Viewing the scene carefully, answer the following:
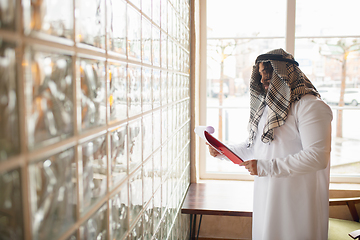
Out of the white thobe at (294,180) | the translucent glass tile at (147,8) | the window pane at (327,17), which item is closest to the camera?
the translucent glass tile at (147,8)

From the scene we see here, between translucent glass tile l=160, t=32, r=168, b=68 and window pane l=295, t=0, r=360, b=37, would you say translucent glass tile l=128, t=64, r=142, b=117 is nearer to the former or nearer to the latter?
translucent glass tile l=160, t=32, r=168, b=68

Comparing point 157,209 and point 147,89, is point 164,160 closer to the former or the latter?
point 157,209

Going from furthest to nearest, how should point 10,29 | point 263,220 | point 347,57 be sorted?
1. point 347,57
2. point 263,220
3. point 10,29

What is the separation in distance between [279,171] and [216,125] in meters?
1.77

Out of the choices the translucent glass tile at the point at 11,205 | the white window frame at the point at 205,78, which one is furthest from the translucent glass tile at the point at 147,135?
the white window frame at the point at 205,78

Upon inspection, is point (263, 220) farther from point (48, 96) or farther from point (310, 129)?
point (48, 96)

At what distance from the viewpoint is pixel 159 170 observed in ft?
5.03

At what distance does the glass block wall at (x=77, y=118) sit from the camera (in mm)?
475

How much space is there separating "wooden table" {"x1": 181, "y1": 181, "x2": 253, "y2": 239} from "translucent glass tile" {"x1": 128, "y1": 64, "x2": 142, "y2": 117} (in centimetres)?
144

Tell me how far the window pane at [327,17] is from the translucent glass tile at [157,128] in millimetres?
2402

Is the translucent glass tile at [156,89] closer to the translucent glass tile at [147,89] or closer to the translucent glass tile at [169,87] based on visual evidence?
the translucent glass tile at [147,89]

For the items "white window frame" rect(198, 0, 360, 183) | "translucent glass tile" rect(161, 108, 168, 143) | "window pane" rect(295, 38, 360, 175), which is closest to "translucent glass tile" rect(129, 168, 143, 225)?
"translucent glass tile" rect(161, 108, 168, 143)

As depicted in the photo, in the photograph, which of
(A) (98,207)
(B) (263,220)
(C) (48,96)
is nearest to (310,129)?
(B) (263,220)

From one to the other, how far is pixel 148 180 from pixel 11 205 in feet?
2.79
